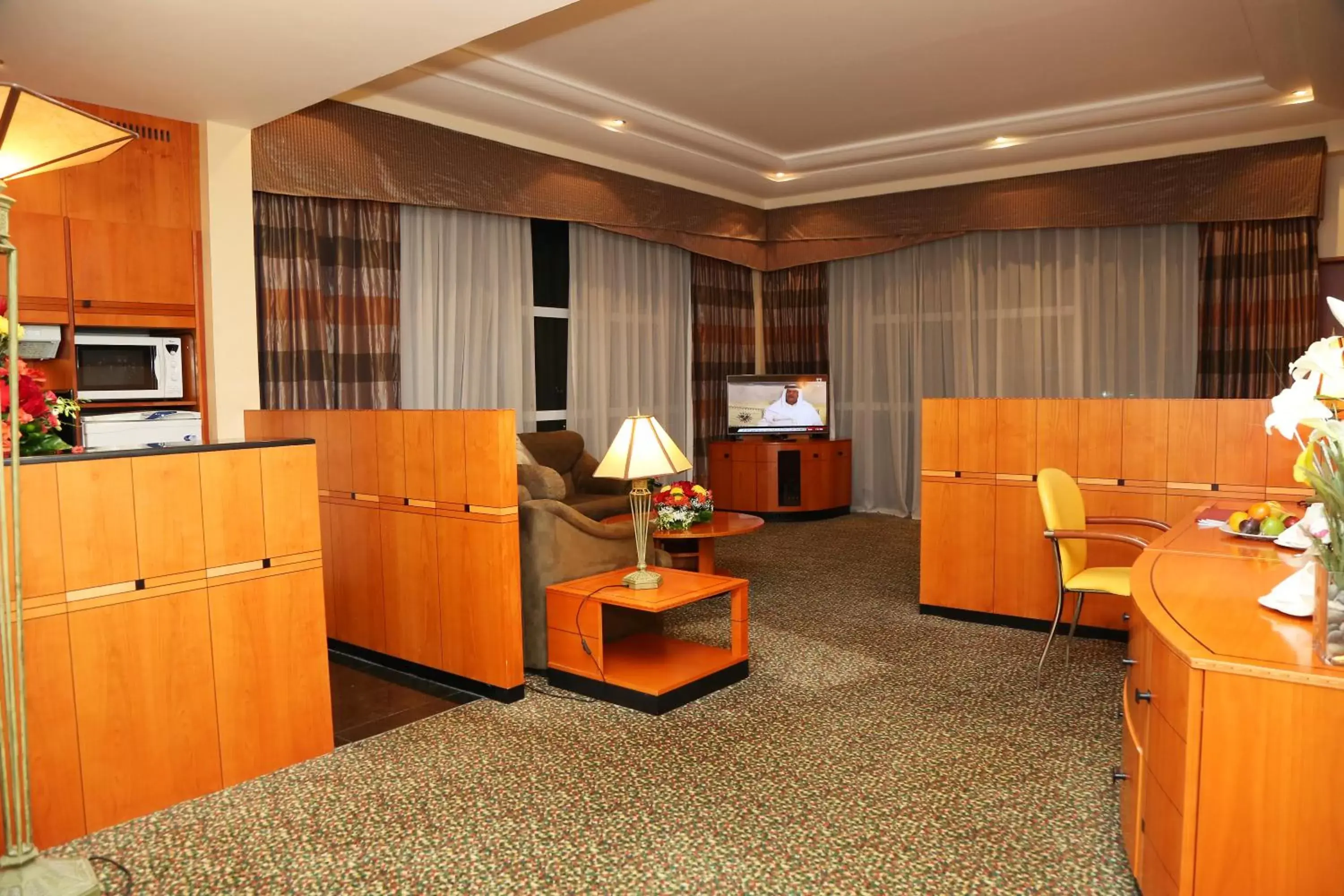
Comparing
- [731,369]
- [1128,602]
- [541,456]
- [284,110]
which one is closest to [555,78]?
[284,110]

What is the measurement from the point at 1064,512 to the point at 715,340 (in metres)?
5.25

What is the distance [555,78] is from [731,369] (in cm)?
390

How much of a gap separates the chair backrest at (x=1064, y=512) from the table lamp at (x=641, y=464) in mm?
1526

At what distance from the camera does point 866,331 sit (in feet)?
29.2

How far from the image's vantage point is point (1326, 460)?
1.92 meters

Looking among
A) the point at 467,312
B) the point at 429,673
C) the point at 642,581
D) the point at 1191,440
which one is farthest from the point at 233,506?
the point at 1191,440

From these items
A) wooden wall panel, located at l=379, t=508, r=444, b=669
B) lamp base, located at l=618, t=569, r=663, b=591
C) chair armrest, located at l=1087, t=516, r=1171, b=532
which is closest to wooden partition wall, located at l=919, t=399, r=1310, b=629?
chair armrest, located at l=1087, t=516, r=1171, b=532

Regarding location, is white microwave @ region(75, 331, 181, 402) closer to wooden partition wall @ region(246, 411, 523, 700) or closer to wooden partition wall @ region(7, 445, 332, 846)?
wooden partition wall @ region(246, 411, 523, 700)

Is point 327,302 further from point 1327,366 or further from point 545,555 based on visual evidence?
point 1327,366

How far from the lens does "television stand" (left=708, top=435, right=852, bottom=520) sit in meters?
8.48

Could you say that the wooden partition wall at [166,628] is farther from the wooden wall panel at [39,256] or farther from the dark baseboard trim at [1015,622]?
the dark baseboard trim at [1015,622]

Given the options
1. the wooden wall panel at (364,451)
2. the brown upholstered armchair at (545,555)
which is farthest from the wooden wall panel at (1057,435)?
the wooden wall panel at (364,451)

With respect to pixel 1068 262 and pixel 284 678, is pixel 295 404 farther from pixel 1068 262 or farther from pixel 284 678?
pixel 1068 262

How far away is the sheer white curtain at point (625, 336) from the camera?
747 centimetres
